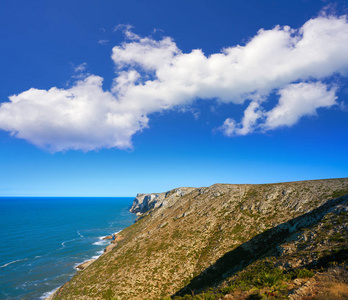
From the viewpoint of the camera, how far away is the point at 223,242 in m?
58.0

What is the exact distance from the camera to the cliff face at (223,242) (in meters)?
38.2

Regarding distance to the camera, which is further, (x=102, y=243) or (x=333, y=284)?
(x=102, y=243)

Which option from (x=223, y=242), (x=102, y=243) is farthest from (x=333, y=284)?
(x=102, y=243)

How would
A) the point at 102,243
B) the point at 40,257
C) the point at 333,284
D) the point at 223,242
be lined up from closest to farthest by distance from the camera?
the point at 333,284 < the point at 223,242 < the point at 40,257 < the point at 102,243

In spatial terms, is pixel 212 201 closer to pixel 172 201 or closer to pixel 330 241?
pixel 172 201

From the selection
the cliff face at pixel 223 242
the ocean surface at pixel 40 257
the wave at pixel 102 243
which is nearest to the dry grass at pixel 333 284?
the cliff face at pixel 223 242

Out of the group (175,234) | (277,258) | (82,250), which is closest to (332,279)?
(277,258)

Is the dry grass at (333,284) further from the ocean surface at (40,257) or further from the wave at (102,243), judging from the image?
the wave at (102,243)

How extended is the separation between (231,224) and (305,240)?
30.1 metres

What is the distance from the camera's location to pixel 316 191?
67.7 m

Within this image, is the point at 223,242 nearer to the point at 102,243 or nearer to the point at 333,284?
the point at 333,284

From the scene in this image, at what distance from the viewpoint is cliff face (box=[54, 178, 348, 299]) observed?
38156 millimetres

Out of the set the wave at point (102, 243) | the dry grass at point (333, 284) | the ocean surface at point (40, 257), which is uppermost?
the dry grass at point (333, 284)

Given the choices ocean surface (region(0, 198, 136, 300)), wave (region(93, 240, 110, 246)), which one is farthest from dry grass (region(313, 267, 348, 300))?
wave (region(93, 240, 110, 246))
